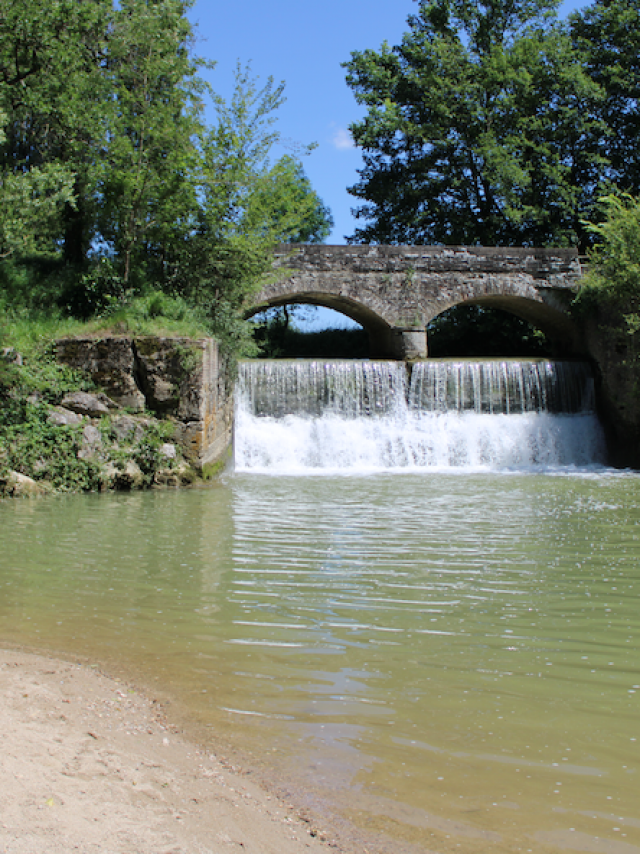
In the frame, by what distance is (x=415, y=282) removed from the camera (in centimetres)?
1742

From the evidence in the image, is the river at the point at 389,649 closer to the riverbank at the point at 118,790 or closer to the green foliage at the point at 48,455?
the riverbank at the point at 118,790

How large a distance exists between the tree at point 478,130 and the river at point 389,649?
1757 cm

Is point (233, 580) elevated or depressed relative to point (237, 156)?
depressed

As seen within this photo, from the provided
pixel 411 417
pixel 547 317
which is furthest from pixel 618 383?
pixel 411 417

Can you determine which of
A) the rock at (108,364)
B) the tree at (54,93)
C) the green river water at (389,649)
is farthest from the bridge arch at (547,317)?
the green river water at (389,649)

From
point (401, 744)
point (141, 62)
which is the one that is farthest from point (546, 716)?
point (141, 62)

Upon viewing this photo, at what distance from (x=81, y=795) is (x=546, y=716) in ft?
5.60

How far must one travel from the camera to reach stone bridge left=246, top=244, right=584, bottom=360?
16.8m

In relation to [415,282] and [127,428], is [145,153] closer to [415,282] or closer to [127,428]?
[127,428]

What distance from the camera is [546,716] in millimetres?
2848

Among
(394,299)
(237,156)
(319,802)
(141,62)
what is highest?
(141,62)

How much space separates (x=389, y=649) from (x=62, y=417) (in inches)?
318

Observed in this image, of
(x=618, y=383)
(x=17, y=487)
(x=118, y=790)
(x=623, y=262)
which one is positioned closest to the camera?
(x=118, y=790)

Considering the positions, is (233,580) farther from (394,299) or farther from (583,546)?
(394,299)
